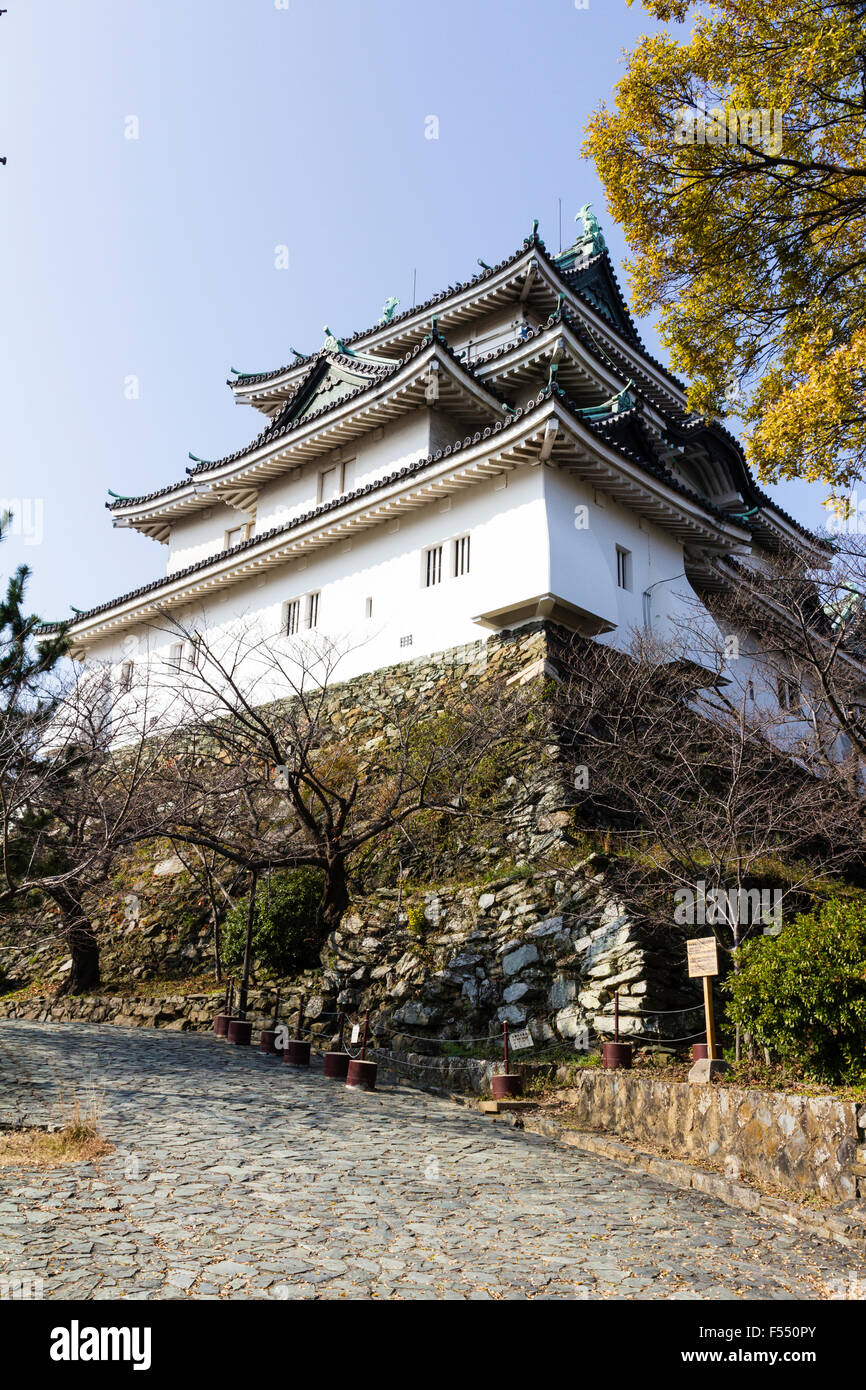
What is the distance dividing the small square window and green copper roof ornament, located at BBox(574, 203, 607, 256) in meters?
14.5

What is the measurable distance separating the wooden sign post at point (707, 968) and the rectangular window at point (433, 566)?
36.5 feet

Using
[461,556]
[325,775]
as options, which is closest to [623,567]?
[461,556]

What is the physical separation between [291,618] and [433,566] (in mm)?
4531

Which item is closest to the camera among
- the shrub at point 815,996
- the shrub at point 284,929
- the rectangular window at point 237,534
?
the shrub at point 815,996

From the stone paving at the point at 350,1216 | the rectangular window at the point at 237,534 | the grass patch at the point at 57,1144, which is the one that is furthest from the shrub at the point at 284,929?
the rectangular window at the point at 237,534

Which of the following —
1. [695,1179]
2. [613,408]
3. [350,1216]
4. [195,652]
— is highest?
[613,408]

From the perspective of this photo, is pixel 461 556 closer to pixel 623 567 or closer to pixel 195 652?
pixel 623 567

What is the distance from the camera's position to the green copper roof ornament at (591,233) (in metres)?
29.6

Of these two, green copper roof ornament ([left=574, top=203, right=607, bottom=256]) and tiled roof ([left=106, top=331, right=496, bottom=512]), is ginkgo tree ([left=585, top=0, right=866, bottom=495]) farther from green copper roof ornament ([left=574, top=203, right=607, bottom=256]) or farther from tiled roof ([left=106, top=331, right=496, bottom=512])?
green copper roof ornament ([left=574, top=203, right=607, bottom=256])

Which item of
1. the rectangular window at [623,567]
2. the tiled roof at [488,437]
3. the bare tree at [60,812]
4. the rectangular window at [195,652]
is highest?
the tiled roof at [488,437]

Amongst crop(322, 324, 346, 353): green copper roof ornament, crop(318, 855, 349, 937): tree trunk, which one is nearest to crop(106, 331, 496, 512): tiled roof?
crop(322, 324, 346, 353): green copper roof ornament

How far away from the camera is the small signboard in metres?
9.66

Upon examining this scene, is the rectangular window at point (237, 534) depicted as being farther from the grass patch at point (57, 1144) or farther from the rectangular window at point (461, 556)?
the grass patch at point (57, 1144)

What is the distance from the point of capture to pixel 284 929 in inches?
585
